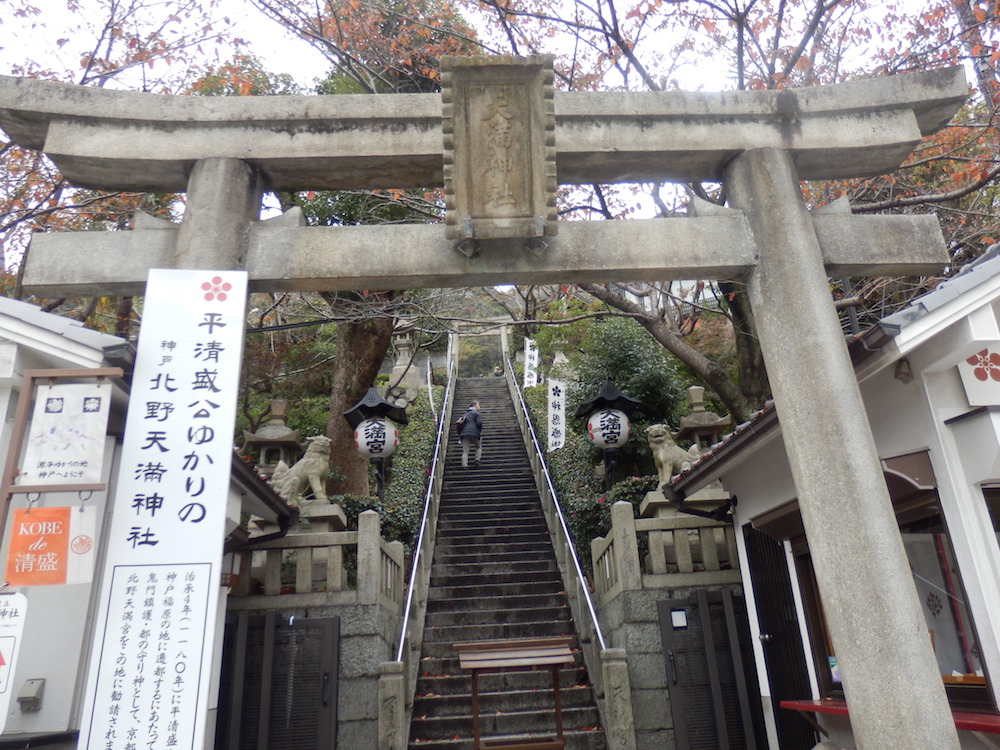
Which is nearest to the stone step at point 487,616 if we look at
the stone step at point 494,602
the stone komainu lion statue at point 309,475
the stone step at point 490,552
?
the stone step at point 494,602

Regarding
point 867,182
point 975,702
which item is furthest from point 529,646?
point 867,182

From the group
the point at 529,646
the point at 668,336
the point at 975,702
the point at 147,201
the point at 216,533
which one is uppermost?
the point at 147,201

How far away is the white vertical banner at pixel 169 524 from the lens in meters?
3.60

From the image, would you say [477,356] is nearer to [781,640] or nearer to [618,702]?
[618,702]

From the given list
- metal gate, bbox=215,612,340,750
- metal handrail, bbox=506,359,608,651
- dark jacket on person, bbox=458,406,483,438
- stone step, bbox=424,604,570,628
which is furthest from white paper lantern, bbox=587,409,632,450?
dark jacket on person, bbox=458,406,483,438

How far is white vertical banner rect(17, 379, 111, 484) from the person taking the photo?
3.98m

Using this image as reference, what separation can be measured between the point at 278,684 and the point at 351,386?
7.24 m

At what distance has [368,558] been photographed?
8.41 meters

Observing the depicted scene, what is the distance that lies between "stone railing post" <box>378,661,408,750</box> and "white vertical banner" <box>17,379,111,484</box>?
452 centimetres

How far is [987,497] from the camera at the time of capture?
4.95m

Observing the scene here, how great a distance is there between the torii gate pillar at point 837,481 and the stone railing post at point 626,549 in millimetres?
4290

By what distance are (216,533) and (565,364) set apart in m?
20.2

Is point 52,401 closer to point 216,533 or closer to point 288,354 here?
point 216,533

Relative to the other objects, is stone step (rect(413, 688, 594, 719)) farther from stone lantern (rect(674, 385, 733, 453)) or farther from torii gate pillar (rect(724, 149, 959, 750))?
torii gate pillar (rect(724, 149, 959, 750))
